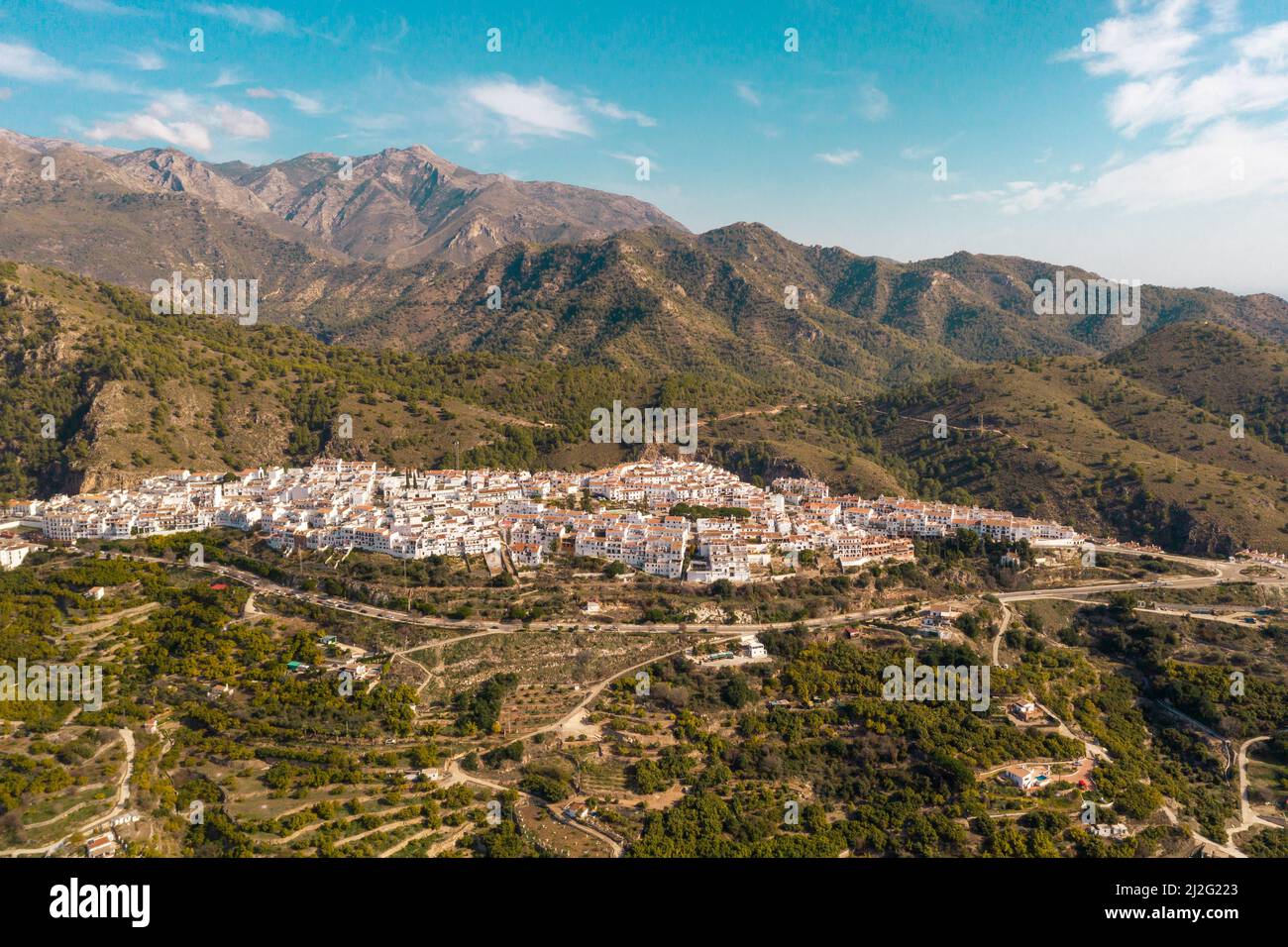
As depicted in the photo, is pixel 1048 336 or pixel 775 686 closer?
pixel 775 686

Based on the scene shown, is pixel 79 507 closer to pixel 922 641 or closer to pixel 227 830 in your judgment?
pixel 227 830

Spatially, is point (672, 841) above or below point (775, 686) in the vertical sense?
below

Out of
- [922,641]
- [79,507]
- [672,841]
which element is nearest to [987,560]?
[922,641]

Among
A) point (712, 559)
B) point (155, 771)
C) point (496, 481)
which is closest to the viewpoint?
point (155, 771)

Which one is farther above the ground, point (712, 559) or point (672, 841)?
point (712, 559)

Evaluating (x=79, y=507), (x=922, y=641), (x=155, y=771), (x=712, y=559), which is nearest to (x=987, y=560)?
(x=922, y=641)

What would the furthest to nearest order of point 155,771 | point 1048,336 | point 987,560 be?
point 1048,336 → point 987,560 → point 155,771

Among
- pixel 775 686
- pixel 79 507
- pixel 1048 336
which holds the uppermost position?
pixel 1048 336
